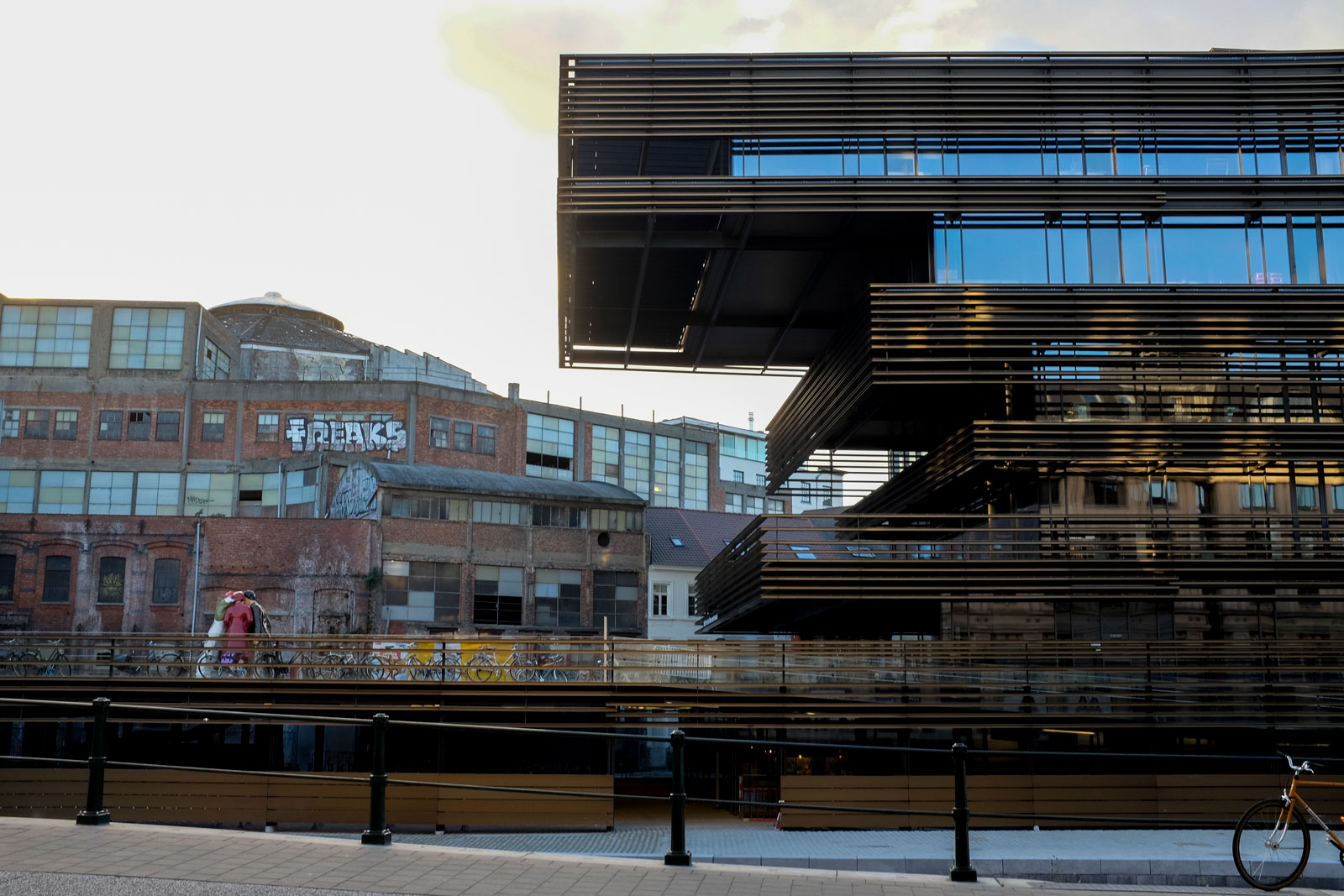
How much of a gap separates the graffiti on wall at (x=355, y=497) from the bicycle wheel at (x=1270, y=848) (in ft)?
147

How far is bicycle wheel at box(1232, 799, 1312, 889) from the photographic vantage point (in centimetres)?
986

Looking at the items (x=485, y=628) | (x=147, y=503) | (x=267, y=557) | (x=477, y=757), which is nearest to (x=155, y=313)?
(x=147, y=503)

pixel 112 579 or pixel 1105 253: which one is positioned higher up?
pixel 1105 253

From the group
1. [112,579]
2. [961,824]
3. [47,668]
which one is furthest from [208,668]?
[112,579]

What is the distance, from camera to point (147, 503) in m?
59.9

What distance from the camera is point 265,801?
80.8 feet

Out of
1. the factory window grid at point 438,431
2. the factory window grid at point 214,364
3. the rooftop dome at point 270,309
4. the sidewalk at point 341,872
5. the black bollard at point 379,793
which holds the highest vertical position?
the rooftop dome at point 270,309

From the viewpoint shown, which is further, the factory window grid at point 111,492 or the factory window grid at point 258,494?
the factory window grid at point 111,492

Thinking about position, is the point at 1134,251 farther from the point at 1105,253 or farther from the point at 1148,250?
the point at 1105,253

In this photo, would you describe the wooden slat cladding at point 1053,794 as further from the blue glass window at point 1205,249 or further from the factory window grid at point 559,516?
the factory window grid at point 559,516

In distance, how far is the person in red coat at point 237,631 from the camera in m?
25.4

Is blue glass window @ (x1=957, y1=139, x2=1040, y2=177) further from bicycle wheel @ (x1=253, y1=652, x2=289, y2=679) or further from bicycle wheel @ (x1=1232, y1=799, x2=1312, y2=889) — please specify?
bicycle wheel @ (x1=1232, y1=799, x2=1312, y2=889)

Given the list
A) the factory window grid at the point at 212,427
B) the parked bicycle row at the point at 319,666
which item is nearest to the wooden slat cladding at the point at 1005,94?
the parked bicycle row at the point at 319,666

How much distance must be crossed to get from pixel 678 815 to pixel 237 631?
19258 millimetres
